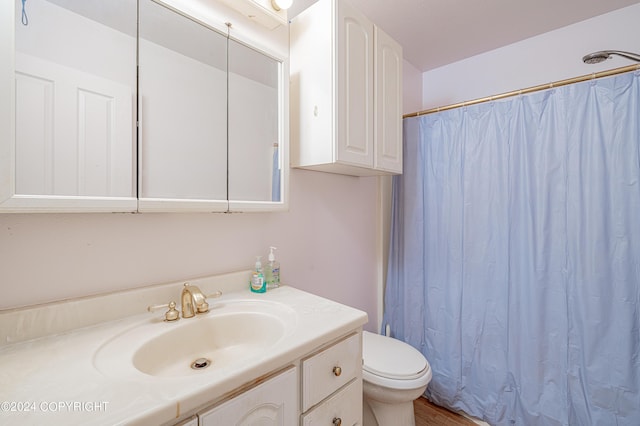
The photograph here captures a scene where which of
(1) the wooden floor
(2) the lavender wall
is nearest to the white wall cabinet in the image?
(2) the lavender wall

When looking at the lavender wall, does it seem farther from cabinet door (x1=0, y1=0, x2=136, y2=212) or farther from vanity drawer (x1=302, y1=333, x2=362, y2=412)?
vanity drawer (x1=302, y1=333, x2=362, y2=412)

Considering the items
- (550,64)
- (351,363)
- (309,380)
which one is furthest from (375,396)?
(550,64)

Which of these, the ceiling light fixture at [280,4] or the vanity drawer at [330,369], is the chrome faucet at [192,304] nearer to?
the vanity drawer at [330,369]

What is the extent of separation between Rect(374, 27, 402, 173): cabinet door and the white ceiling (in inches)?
Result: 11.2

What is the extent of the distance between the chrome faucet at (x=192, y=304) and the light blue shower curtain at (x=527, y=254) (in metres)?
1.35

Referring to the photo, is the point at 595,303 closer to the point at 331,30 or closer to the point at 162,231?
the point at 331,30

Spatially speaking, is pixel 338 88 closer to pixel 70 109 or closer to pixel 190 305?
pixel 70 109

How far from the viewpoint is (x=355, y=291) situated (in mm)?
1769

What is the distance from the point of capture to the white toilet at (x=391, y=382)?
1.23m

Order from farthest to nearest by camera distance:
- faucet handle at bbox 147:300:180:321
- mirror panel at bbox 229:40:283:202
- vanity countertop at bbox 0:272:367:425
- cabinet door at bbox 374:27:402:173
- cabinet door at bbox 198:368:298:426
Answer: cabinet door at bbox 374:27:402:173 < mirror panel at bbox 229:40:283:202 < faucet handle at bbox 147:300:180:321 < cabinet door at bbox 198:368:298:426 < vanity countertop at bbox 0:272:367:425

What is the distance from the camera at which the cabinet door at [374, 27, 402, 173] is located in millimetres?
1381

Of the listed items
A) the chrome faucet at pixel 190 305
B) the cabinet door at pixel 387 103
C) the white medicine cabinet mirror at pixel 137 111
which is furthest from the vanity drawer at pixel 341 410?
the cabinet door at pixel 387 103

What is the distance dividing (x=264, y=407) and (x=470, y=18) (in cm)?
214

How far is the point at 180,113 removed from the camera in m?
0.98
